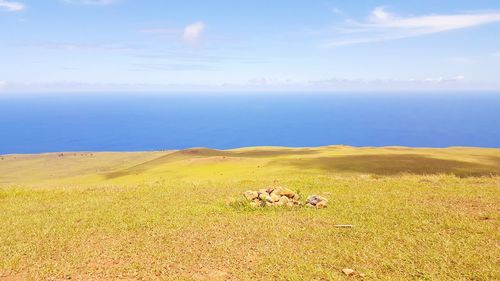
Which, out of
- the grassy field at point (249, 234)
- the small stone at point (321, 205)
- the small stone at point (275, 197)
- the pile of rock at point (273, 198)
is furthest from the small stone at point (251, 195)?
the small stone at point (321, 205)

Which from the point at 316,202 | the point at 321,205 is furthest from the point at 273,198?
the point at 321,205

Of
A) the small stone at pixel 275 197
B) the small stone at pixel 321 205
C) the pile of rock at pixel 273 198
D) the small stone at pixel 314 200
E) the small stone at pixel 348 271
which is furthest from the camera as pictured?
the small stone at pixel 275 197

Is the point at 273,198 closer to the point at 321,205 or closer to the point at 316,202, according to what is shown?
the point at 316,202

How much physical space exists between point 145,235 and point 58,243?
3.01 metres

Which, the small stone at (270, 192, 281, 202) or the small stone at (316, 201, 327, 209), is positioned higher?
the small stone at (270, 192, 281, 202)

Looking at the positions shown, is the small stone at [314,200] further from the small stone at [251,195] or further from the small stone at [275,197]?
the small stone at [251,195]

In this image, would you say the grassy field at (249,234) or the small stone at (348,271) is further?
the grassy field at (249,234)

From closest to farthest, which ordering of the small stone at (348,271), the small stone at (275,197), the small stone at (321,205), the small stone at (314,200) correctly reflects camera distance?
the small stone at (348,271), the small stone at (321,205), the small stone at (314,200), the small stone at (275,197)

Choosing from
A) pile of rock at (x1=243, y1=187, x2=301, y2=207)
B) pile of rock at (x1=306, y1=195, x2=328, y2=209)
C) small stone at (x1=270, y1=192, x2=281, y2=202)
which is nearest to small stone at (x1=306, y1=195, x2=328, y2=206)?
pile of rock at (x1=306, y1=195, x2=328, y2=209)

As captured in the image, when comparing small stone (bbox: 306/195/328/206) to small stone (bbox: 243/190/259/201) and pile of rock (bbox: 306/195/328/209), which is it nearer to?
pile of rock (bbox: 306/195/328/209)

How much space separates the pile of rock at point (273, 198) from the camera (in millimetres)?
18359

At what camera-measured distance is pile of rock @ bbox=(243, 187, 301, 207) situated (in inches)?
723

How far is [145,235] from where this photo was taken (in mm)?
14344

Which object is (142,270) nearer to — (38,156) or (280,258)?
(280,258)
